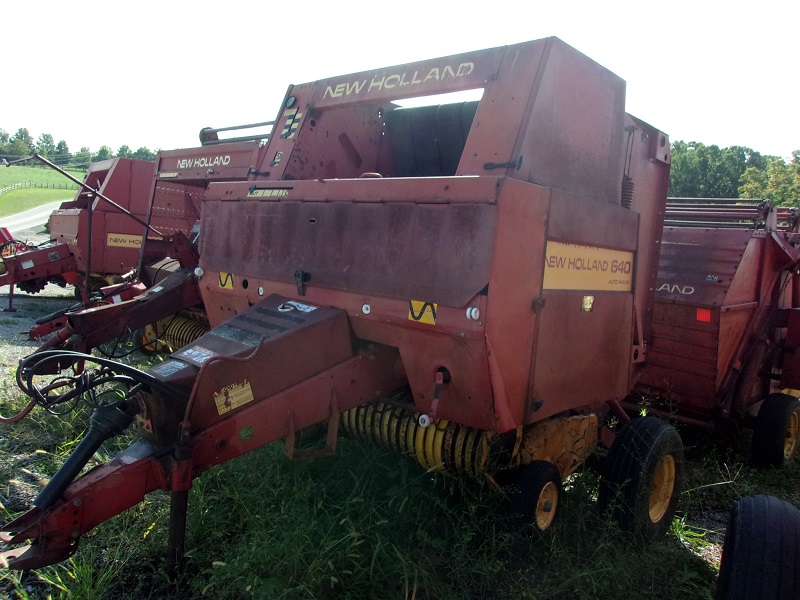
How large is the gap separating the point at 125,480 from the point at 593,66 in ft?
9.41

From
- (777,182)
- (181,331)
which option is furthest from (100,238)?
(777,182)

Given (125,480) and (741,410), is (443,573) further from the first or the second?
(741,410)

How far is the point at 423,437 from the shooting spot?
3.16 metres

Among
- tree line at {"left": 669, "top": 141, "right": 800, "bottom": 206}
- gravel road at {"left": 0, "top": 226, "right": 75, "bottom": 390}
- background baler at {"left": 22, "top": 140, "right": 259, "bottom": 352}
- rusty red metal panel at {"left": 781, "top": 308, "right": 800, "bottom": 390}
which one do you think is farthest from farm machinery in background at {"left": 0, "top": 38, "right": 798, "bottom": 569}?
tree line at {"left": 669, "top": 141, "right": 800, "bottom": 206}

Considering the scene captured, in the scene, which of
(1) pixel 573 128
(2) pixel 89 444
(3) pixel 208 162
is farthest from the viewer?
(3) pixel 208 162

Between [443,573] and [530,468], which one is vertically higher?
[530,468]

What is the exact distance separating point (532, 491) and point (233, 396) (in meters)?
1.47

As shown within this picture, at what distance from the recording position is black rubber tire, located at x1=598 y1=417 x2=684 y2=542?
128 inches

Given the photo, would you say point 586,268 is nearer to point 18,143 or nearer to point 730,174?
point 730,174

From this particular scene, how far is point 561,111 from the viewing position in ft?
9.85

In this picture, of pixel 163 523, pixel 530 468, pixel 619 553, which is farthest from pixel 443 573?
pixel 163 523

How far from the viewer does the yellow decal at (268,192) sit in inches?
129

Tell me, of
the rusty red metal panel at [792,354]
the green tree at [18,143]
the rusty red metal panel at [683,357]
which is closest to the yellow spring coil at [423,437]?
the rusty red metal panel at [683,357]

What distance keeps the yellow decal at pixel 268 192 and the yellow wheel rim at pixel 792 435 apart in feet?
14.6
